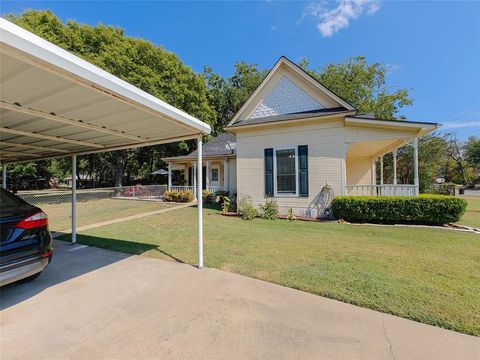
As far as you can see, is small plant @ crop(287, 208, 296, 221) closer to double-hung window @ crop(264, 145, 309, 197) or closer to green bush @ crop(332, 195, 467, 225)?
double-hung window @ crop(264, 145, 309, 197)

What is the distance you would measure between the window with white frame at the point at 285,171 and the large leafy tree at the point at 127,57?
13.9m

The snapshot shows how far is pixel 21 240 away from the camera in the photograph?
9.78 feet

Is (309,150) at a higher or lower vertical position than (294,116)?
lower

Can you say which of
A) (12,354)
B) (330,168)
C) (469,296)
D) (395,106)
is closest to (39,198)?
(12,354)

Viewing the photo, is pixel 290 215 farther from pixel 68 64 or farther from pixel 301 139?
pixel 68 64

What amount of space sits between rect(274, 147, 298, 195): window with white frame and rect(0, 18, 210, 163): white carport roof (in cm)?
624

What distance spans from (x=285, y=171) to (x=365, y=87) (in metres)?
20.6

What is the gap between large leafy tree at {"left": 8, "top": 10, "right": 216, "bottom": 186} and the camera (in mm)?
17391

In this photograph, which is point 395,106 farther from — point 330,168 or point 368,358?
point 368,358

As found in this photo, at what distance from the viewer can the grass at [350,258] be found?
3092 mm

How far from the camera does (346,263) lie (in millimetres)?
4500

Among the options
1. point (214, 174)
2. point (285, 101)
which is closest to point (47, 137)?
point (285, 101)

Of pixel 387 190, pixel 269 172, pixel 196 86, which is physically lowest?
pixel 387 190

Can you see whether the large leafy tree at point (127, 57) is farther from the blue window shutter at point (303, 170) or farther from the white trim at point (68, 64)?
the white trim at point (68, 64)
